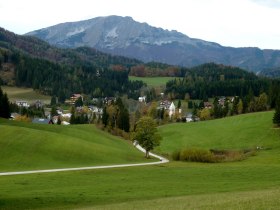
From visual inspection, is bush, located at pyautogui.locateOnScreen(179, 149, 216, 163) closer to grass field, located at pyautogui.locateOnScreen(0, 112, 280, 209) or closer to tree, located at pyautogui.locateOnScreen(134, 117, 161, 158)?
grass field, located at pyautogui.locateOnScreen(0, 112, 280, 209)

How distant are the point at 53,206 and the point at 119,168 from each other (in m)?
33.0

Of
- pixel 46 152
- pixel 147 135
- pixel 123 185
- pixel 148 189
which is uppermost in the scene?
pixel 148 189

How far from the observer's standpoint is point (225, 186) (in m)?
45.4

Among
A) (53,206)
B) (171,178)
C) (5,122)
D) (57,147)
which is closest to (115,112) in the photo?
(5,122)

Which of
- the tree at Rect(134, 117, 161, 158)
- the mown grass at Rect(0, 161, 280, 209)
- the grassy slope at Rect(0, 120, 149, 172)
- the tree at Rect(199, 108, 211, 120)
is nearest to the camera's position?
the mown grass at Rect(0, 161, 280, 209)

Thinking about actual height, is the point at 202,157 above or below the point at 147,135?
below

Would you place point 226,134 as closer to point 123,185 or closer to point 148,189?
point 123,185

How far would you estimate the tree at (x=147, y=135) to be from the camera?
307 ft

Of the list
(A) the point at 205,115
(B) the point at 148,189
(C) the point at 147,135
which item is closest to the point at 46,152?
(C) the point at 147,135

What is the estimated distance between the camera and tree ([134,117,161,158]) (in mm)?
93562

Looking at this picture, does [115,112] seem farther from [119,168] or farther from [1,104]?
[119,168]

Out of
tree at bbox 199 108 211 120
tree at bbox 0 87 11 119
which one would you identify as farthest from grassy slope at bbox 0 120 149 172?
tree at bbox 199 108 211 120

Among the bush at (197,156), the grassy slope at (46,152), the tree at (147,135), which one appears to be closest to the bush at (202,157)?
the bush at (197,156)

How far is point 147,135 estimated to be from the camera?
94375mm
